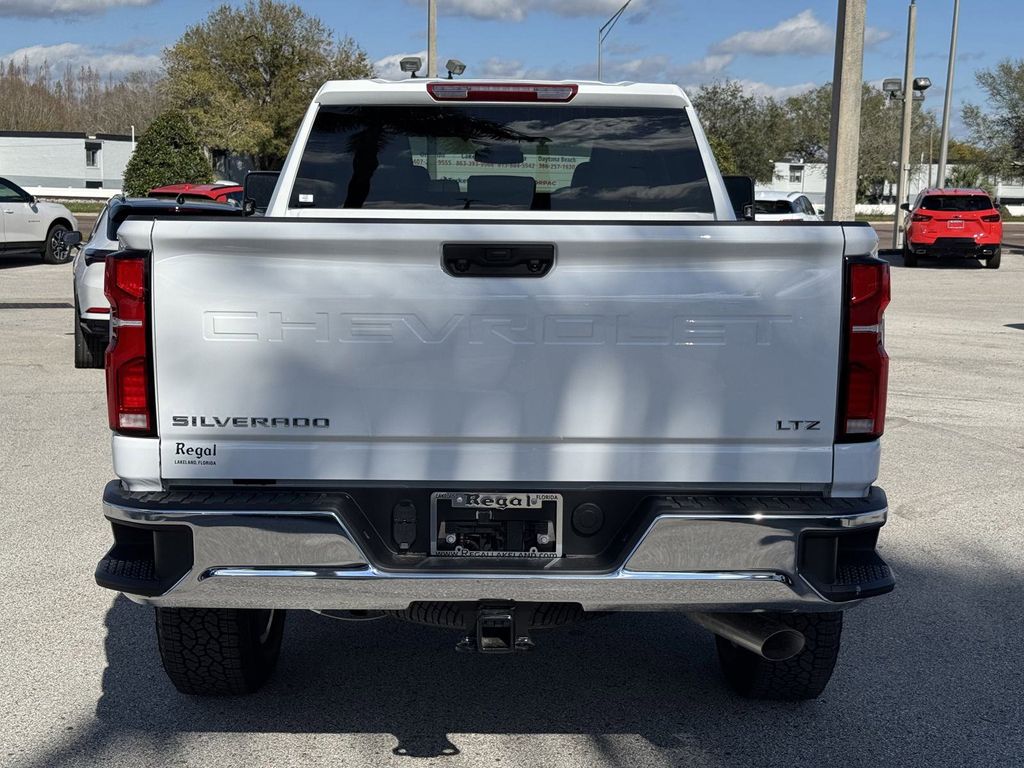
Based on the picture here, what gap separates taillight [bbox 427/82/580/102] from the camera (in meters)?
5.37

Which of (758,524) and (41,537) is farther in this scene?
(41,537)

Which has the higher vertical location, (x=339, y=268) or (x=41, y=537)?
(x=339, y=268)

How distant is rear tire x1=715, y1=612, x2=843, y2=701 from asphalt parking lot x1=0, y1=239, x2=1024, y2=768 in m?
0.07

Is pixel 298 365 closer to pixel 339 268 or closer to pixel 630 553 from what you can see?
pixel 339 268

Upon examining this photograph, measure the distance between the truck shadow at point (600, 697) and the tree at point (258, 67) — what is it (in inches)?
1947

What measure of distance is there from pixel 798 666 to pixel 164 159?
3746 centimetres

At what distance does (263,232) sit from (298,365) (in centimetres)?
37

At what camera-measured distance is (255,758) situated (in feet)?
13.0

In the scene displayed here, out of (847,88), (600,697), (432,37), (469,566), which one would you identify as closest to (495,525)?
(469,566)

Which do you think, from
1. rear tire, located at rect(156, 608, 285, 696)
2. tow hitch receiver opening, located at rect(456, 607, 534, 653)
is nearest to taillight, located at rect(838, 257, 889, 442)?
tow hitch receiver opening, located at rect(456, 607, 534, 653)

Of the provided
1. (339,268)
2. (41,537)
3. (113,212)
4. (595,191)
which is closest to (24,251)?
(113,212)

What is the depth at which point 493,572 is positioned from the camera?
3.51 metres

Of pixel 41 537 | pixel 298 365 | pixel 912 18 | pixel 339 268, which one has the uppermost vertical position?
pixel 912 18

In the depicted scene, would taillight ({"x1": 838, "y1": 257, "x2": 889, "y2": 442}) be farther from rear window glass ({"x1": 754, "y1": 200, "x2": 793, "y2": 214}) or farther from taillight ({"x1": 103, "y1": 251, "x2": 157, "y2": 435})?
rear window glass ({"x1": 754, "y1": 200, "x2": 793, "y2": 214})
